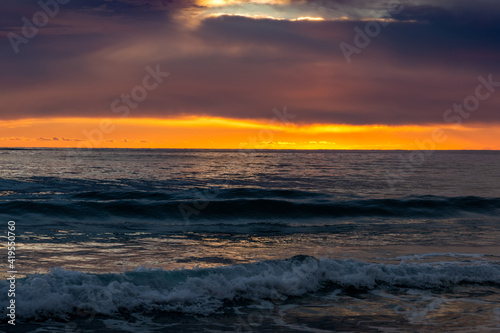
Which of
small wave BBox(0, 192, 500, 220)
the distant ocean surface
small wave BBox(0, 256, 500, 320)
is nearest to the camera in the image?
the distant ocean surface

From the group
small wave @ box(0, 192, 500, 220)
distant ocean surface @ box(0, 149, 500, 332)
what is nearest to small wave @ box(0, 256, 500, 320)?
distant ocean surface @ box(0, 149, 500, 332)

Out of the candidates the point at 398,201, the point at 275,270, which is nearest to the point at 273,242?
the point at 275,270

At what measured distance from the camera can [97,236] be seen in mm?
16969

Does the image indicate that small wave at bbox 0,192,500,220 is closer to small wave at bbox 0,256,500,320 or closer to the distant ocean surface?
the distant ocean surface

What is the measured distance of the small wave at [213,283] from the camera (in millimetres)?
9047

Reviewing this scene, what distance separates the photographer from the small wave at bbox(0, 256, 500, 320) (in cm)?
905

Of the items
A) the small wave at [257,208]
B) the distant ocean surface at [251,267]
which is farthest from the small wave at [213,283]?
the small wave at [257,208]

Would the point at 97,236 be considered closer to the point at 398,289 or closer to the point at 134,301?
the point at 134,301

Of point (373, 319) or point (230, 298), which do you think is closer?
point (373, 319)

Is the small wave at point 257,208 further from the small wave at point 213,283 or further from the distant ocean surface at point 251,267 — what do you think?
the small wave at point 213,283

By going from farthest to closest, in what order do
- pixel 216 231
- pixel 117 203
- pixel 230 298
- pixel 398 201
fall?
pixel 398 201 → pixel 117 203 → pixel 216 231 → pixel 230 298

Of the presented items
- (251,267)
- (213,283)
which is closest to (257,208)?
(251,267)

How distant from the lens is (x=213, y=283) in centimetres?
1020

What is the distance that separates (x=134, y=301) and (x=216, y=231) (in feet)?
32.6
